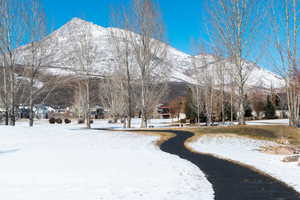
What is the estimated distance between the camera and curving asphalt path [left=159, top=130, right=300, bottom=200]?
8.09m

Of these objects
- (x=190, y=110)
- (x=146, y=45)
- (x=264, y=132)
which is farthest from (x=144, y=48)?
(x=190, y=110)

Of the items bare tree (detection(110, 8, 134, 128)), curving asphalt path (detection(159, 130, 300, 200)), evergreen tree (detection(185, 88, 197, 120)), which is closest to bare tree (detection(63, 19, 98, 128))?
bare tree (detection(110, 8, 134, 128))

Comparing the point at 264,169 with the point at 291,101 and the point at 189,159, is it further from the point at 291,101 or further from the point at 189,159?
the point at 291,101

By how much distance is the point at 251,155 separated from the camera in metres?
16.1

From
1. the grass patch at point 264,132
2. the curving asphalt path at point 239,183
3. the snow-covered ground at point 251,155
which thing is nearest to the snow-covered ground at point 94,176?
the curving asphalt path at point 239,183

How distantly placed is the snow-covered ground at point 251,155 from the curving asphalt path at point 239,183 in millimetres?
559

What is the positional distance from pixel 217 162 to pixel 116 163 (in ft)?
14.8

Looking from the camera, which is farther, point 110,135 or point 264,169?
point 110,135

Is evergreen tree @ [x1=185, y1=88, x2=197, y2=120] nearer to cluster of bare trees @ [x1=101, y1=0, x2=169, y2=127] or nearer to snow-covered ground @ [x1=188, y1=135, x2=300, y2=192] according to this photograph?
cluster of bare trees @ [x1=101, y1=0, x2=169, y2=127]

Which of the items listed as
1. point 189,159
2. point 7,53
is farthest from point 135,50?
point 189,159

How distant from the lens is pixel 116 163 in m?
13.2

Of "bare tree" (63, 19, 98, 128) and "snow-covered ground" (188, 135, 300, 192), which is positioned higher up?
"bare tree" (63, 19, 98, 128)

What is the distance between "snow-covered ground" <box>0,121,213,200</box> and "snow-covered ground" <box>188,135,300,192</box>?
272 cm

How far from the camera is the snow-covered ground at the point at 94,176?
8211 millimetres
